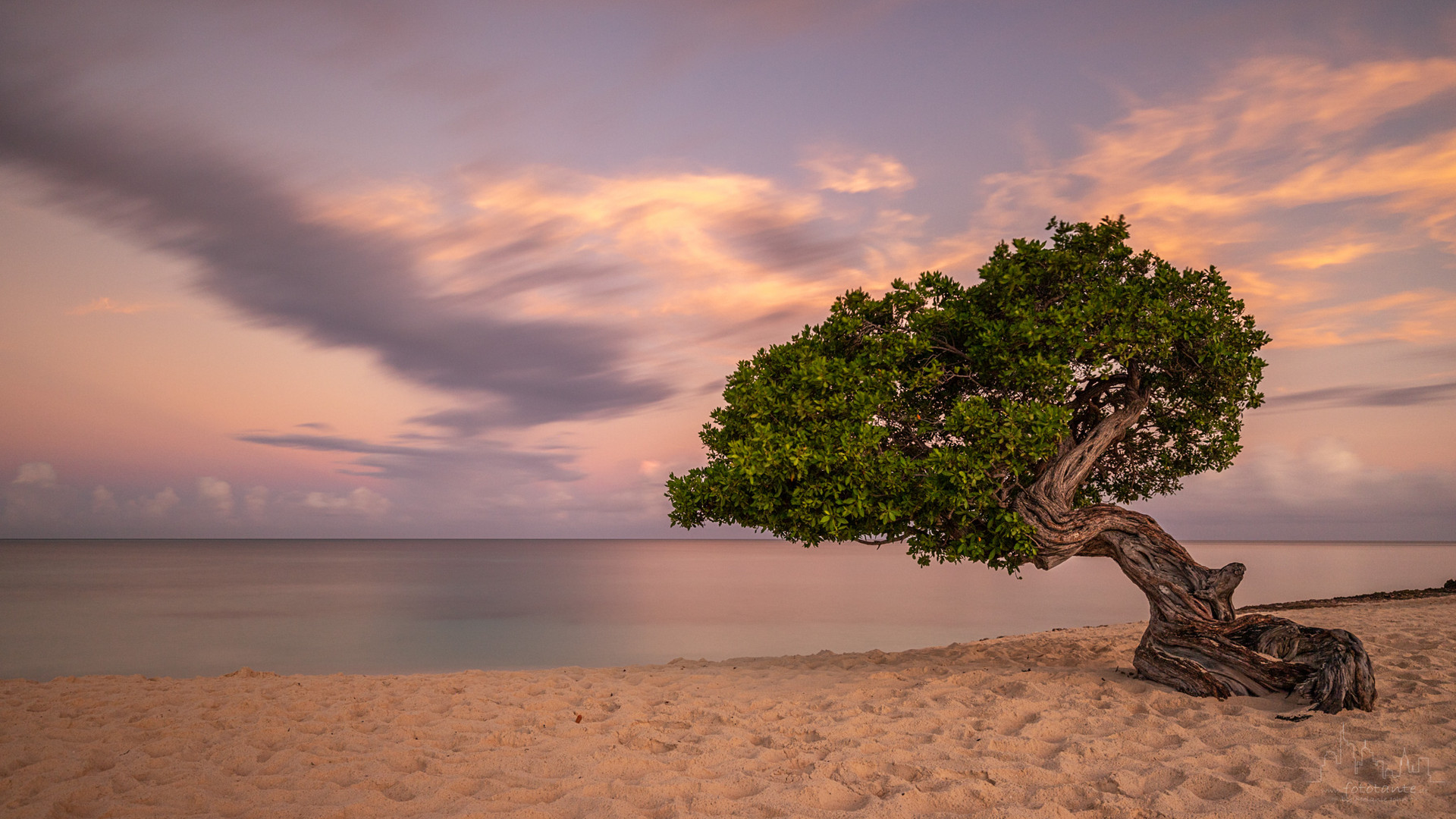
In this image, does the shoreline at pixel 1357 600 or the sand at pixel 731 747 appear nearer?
the sand at pixel 731 747

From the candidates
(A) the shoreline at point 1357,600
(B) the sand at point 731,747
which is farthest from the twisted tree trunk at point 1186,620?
(A) the shoreline at point 1357,600

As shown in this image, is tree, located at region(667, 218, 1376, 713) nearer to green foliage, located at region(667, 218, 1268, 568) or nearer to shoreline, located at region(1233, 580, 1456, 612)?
green foliage, located at region(667, 218, 1268, 568)

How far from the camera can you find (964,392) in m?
10.0

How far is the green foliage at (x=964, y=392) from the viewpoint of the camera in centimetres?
825

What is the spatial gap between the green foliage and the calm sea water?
1075cm

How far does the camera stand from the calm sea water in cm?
1830

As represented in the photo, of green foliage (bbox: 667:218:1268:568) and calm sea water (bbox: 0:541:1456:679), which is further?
calm sea water (bbox: 0:541:1456:679)

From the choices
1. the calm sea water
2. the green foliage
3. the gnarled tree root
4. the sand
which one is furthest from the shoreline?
the gnarled tree root

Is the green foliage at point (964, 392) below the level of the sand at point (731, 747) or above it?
above

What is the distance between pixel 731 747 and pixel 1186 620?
18.2 ft

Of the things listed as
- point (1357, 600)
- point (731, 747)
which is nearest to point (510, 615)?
point (731, 747)

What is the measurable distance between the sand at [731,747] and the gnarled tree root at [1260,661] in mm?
242

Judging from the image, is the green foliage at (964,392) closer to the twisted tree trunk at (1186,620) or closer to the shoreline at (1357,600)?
the twisted tree trunk at (1186,620)

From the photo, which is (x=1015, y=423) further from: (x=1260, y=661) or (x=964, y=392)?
(x=1260, y=661)
